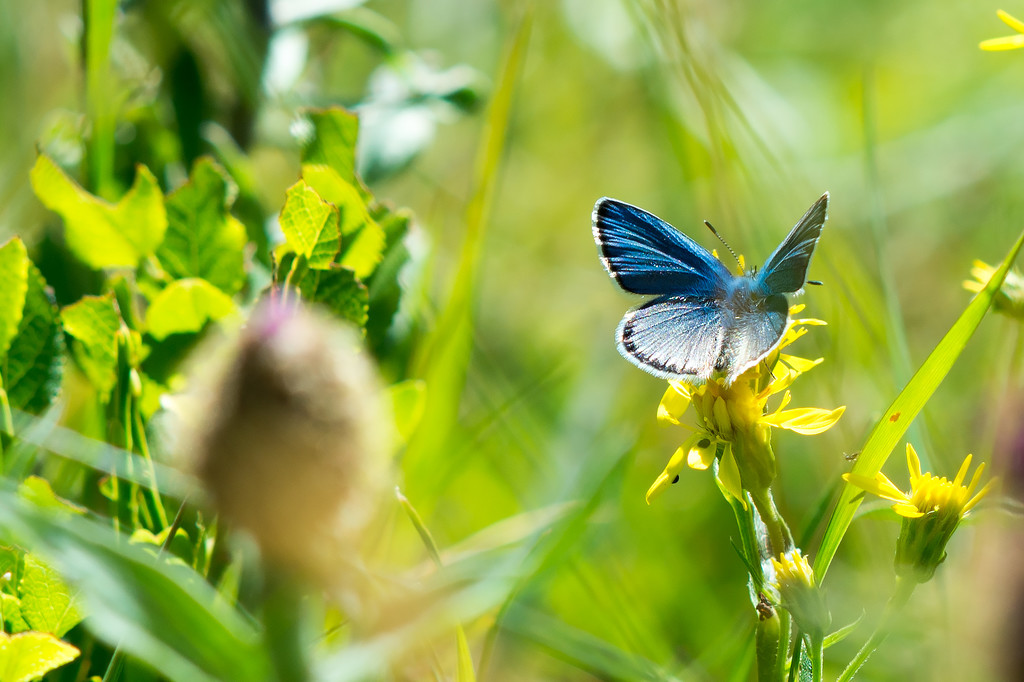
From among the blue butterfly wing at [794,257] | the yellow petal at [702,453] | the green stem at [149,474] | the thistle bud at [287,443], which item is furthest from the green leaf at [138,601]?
the blue butterfly wing at [794,257]

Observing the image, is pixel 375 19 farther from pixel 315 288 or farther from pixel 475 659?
pixel 475 659

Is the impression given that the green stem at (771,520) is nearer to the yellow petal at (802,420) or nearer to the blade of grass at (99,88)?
the yellow petal at (802,420)

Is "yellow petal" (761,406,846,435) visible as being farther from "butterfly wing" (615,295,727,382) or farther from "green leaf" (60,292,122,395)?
"green leaf" (60,292,122,395)

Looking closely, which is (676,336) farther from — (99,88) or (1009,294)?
(99,88)

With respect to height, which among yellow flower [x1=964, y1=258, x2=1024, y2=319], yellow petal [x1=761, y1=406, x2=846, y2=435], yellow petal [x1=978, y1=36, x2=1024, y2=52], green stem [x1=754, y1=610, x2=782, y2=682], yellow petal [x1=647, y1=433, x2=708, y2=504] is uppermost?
yellow petal [x1=978, y1=36, x2=1024, y2=52]

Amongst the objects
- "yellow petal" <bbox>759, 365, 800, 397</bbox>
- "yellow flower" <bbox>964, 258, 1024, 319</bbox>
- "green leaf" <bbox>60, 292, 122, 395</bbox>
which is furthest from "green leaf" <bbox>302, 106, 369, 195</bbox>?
"yellow flower" <bbox>964, 258, 1024, 319</bbox>

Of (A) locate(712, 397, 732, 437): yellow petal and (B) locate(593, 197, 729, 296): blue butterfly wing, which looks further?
(B) locate(593, 197, 729, 296): blue butterfly wing
